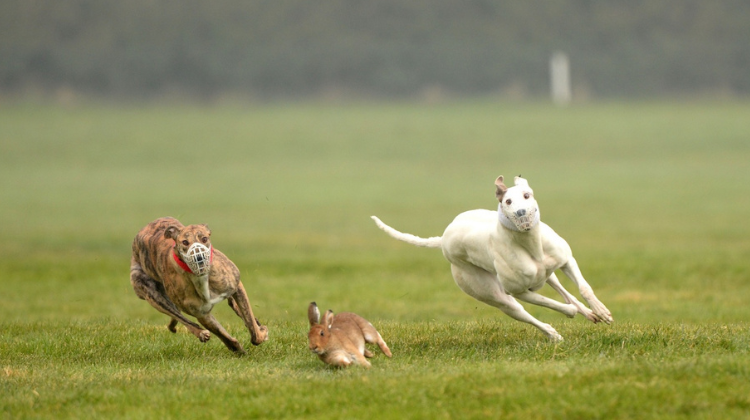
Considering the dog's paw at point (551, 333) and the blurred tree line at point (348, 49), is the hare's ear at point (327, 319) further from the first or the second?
the blurred tree line at point (348, 49)

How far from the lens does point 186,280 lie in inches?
334

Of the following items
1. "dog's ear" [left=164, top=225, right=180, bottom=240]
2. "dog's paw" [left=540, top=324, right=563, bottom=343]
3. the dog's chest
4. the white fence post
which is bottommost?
"dog's paw" [left=540, top=324, right=563, bottom=343]

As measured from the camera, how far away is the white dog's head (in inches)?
320

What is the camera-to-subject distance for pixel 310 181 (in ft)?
133

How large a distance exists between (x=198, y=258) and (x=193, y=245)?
11 centimetres

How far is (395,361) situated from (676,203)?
26.0 meters

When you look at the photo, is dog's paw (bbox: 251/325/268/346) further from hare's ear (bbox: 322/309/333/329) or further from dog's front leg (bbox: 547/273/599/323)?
dog's front leg (bbox: 547/273/599/323)

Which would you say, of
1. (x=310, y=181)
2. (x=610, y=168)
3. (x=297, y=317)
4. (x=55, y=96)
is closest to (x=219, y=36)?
(x=55, y=96)

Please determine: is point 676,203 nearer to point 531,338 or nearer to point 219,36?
point 531,338

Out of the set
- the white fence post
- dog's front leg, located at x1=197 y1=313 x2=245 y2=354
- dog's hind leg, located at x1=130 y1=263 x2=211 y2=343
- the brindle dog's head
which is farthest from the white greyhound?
the white fence post

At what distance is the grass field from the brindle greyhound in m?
0.29

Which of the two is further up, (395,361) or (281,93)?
(281,93)

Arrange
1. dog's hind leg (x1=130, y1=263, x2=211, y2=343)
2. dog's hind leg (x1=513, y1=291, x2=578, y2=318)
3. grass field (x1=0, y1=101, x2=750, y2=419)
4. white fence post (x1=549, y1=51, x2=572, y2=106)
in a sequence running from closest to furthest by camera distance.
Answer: grass field (x1=0, y1=101, x2=750, y2=419)
dog's hind leg (x1=513, y1=291, x2=578, y2=318)
dog's hind leg (x1=130, y1=263, x2=211, y2=343)
white fence post (x1=549, y1=51, x2=572, y2=106)

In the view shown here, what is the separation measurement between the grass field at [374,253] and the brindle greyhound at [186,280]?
29 centimetres
